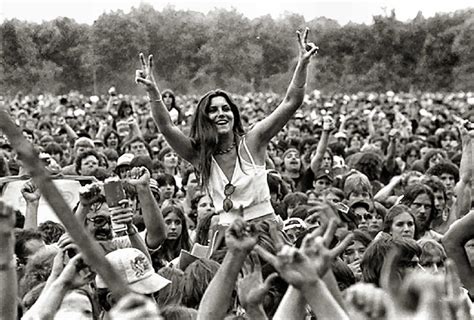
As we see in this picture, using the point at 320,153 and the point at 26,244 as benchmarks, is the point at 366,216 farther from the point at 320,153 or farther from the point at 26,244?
the point at 26,244

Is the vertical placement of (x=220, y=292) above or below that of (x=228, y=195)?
above

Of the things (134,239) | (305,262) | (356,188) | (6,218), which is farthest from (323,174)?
(305,262)

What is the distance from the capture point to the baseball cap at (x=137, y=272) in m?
3.86

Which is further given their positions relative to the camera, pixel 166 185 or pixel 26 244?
pixel 166 185

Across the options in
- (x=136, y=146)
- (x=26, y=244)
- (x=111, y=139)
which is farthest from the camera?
(x=111, y=139)

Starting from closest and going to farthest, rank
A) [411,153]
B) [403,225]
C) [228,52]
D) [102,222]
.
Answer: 1. [102,222]
2. [403,225]
3. [411,153]
4. [228,52]

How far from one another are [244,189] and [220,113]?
0.45 m

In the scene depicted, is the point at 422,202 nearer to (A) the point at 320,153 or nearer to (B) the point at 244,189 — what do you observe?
(B) the point at 244,189

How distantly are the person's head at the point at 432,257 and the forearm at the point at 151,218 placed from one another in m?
1.37

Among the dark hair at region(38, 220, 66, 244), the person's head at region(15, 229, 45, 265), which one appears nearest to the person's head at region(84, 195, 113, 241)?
the dark hair at region(38, 220, 66, 244)

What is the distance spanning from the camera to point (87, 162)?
8.42 m

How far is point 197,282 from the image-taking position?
3900 mm

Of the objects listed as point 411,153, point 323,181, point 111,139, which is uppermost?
point 111,139

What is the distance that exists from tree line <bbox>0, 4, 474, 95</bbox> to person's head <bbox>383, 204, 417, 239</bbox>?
6.94 meters
